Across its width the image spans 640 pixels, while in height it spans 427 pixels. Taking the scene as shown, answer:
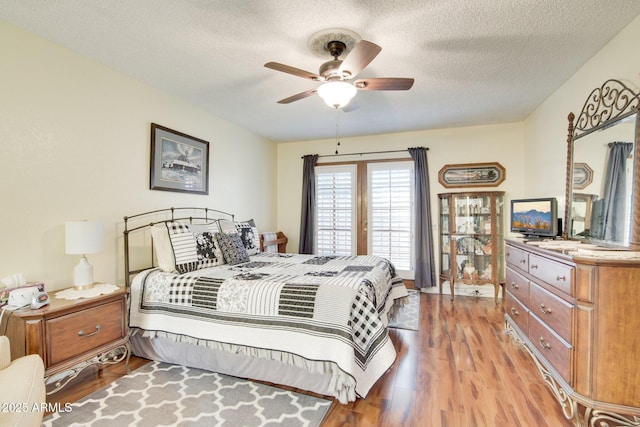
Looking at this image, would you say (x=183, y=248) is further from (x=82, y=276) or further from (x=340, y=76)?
(x=340, y=76)

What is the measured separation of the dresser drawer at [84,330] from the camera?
1.96m

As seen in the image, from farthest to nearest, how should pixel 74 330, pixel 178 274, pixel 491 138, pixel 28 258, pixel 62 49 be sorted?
pixel 491 138, pixel 178 274, pixel 62 49, pixel 28 258, pixel 74 330

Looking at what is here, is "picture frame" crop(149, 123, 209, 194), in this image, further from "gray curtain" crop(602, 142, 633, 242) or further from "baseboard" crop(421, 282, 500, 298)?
"gray curtain" crop(602, 142, 633, 242)

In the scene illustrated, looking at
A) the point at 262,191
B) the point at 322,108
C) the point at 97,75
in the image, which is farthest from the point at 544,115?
the point at 97,75

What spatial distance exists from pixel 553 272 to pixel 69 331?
10.9ft

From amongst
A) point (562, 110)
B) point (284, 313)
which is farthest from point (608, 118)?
point (284, 313)

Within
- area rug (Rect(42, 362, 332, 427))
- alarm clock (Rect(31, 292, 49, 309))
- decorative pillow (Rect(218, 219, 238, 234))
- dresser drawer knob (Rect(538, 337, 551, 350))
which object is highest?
decorative pillow (Rect(218, 219, 238, 234))

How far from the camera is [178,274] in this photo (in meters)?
2.70

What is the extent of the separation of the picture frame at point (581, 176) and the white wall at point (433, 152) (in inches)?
76.5

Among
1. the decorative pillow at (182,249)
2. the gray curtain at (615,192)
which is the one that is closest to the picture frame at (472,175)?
the gray curtain at (615,192)

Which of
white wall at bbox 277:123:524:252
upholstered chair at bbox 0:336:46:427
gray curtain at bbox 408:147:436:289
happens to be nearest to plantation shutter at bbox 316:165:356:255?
white wall at bbox 277:123:524:252

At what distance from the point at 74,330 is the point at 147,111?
2.20 meters

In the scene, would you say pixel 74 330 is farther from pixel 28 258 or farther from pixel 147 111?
pixel 147 111

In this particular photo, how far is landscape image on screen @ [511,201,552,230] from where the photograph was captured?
303 centimetres
